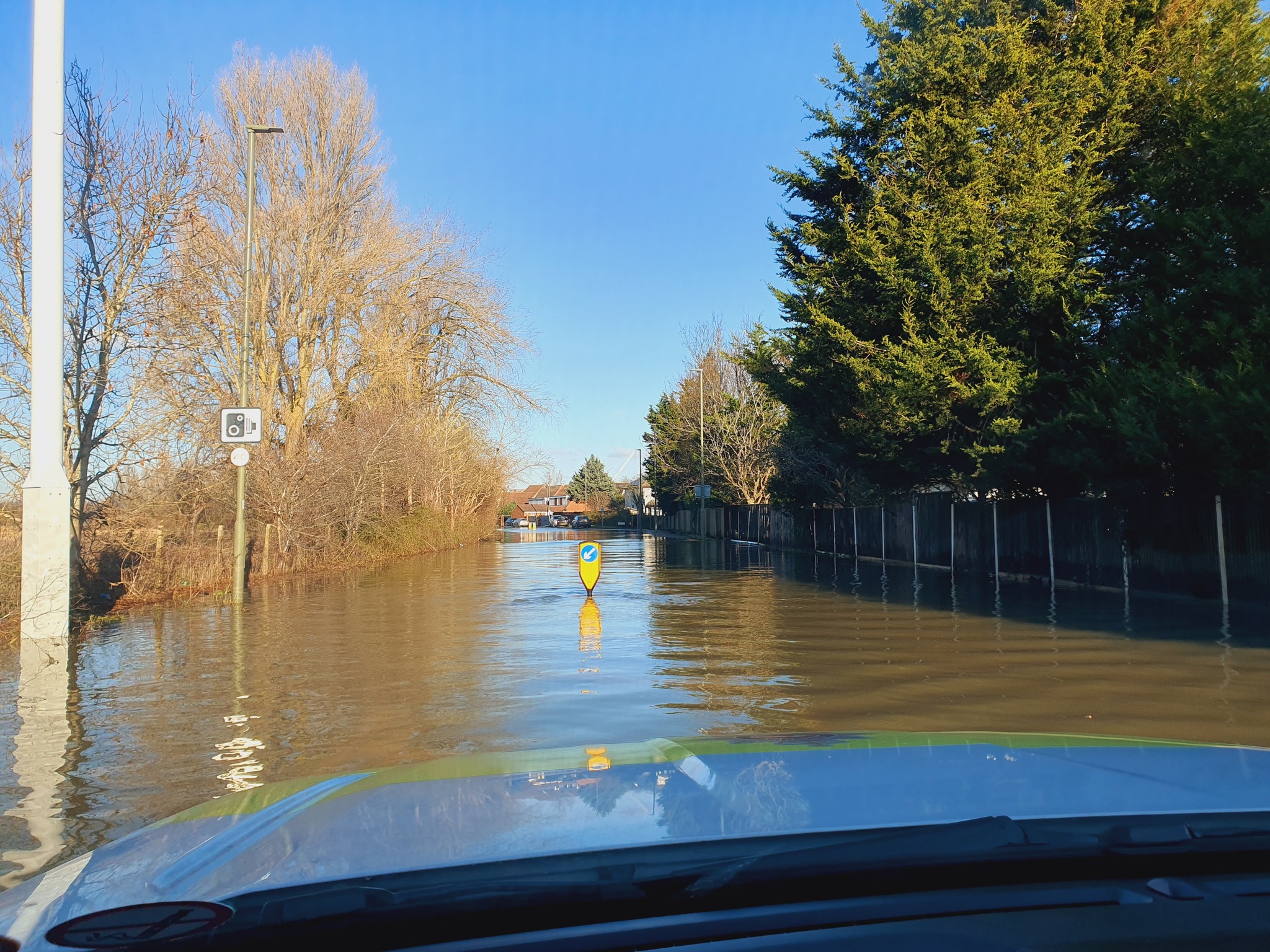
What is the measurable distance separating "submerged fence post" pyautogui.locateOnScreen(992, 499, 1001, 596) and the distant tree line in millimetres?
1006

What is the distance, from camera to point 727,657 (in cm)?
1125

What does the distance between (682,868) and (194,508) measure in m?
20.5

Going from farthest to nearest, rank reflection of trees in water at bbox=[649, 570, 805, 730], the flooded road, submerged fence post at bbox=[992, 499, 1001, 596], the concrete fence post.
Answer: the concrete fence post, submerged fence post at bbox=[992, 499, 1001, 596], reflection of trees in water at bbox=[649, 570, 805, 730], the flooded road

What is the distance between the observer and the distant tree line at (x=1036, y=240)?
1606 cm

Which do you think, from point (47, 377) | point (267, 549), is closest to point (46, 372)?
point (47, 377)

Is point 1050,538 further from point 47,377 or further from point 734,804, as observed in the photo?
point 734,804

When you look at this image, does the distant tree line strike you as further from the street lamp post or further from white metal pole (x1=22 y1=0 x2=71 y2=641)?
white metal pole (x1=22 y1=0 x2=71 y2=641)

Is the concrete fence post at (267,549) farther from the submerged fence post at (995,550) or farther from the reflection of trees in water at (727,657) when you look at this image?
the submerged fence post at (995,550)

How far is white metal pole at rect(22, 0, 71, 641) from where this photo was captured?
483 inches

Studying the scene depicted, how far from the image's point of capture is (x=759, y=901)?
1.90m

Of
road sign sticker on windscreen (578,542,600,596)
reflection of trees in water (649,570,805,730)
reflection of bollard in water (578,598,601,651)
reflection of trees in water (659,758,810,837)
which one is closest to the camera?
reflection of trees in water (659,758,810,837)

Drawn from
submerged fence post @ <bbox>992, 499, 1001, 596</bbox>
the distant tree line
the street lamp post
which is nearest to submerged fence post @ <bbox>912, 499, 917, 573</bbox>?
the distant tree line

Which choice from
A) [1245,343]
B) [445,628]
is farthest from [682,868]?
[1245,343]

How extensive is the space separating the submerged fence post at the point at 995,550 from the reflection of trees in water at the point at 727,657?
5.72 meters
